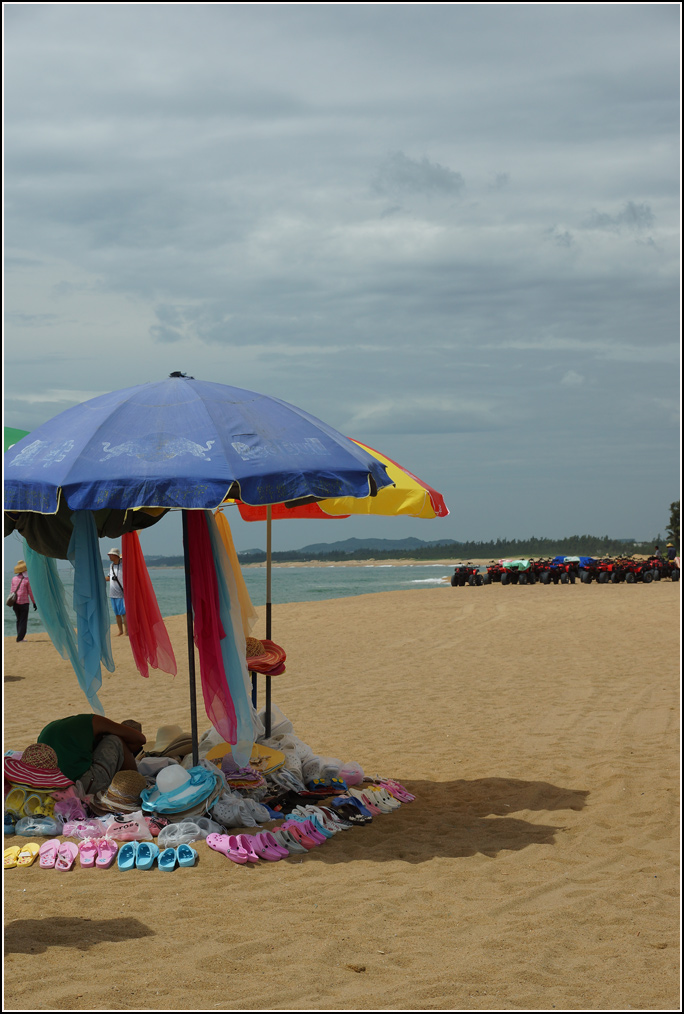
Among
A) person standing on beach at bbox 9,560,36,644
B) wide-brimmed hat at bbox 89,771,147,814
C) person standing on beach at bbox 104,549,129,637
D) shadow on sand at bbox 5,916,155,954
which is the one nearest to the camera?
shadow on sand at bbox 5,916,155,954

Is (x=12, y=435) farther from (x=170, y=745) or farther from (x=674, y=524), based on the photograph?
(x=674, y=524)

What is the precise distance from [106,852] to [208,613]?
5.17 feet

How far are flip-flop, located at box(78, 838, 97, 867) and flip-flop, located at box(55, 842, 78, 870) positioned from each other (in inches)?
1.6

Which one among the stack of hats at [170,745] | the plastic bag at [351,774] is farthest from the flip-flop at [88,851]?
the plastic bag at [351,774]

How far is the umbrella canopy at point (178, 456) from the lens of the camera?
192 inches

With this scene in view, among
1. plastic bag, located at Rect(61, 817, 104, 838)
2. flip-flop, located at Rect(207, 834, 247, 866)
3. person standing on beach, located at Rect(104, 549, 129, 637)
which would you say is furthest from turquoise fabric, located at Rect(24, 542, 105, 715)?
person standing on beach, located at Rect(104, 549, 129, 637)

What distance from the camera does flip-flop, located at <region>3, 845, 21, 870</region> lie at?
16.3 feet

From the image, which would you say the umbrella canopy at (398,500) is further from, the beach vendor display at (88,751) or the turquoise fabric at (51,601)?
the beach vendor display at (88,751)

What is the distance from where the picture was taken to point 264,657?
6.59 metres

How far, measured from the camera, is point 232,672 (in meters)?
5.64

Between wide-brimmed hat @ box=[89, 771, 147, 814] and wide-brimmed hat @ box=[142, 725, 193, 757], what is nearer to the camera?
wide-brimmed hat @ box=[89, 771, 147, 814]

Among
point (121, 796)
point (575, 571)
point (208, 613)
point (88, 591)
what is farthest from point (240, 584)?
point (575, 571)

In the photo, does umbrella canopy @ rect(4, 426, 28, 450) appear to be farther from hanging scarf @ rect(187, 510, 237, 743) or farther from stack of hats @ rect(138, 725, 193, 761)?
stack of hats @ rect(138, 725, 193, 761)

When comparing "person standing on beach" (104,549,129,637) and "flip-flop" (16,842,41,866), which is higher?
"person standing on beach" (104,549,129,637)
